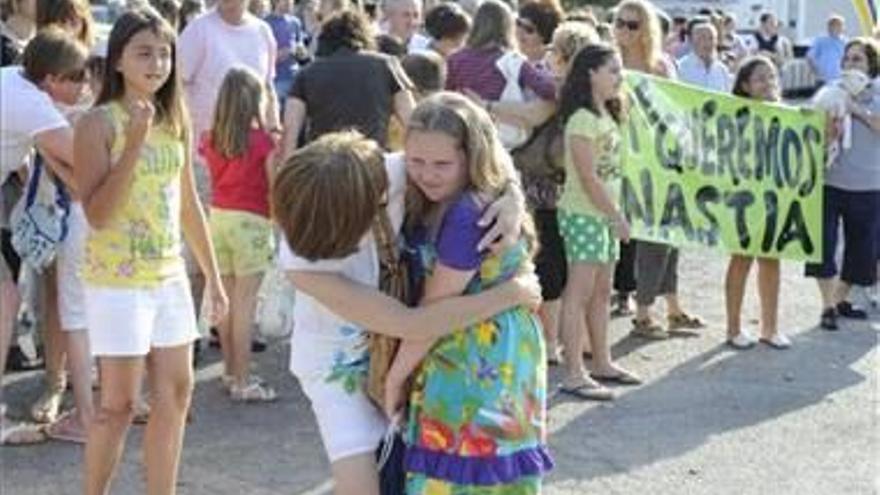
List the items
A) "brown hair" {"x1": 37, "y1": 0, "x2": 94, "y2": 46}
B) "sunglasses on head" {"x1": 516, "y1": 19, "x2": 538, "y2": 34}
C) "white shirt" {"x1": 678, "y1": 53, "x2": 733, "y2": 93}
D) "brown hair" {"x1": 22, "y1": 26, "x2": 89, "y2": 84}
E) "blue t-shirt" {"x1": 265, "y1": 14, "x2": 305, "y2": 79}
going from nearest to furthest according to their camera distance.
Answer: "brown hair" {"x1": 22, "y1": 26, "x2": 89, "y2": 84} → "brown hair" {"x1": 37, "y1": 0, "x2": 94, "y2": 46} → "sunglasses on head" {"x1": 516, "y1": 19, "x2": 538, "y2": 34} → "white shirt" {"x1": 678, "y1": 53, "x2": 733, "y2": 93} → "blue t-shirt" {"x1": 265, "y1": 14, "x2": 305, "y2": 79}

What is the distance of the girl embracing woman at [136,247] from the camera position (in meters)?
4.62

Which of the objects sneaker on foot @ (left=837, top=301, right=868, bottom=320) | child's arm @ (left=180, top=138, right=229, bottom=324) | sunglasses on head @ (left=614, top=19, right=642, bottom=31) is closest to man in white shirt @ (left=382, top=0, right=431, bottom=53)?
sunglasses on head @ (left=614, top=19, right=642, bottom=31)

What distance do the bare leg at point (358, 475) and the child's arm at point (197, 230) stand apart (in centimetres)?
171

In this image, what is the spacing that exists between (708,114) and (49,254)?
4396 millimetres

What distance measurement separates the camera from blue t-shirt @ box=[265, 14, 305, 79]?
1183 centimetres

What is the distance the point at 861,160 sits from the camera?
9.02 meters

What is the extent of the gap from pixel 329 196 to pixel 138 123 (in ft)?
4.61

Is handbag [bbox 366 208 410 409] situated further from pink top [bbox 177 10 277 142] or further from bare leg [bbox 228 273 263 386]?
pink top [bbox 177 10 277 142]

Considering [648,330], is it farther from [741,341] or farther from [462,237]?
[462,237]

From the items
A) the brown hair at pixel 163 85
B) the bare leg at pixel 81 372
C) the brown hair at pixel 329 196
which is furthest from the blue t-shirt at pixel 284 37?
the brown hair at pixel 329 196

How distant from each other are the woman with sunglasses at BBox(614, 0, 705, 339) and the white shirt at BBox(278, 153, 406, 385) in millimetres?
4941

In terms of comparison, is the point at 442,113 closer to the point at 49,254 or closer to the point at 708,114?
the point at 49,254

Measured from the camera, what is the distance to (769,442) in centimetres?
648

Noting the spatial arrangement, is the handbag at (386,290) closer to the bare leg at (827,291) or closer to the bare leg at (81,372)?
the bare leg at (81,372)
